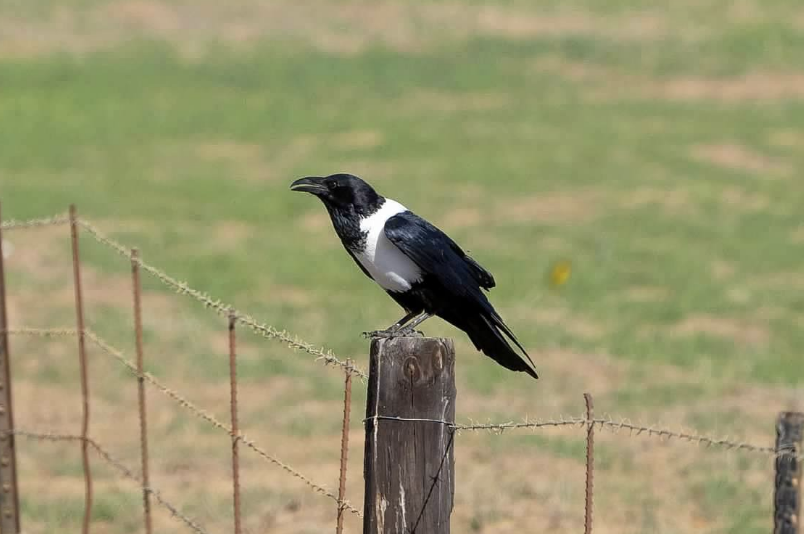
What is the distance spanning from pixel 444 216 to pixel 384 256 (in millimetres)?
12656

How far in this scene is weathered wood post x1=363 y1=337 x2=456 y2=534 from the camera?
141 inches

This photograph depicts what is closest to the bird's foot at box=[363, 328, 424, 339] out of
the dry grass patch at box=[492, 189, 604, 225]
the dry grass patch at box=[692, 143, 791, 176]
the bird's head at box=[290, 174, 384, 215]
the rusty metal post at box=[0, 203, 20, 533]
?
the bird's head at box=[290, 174, 384, 215]

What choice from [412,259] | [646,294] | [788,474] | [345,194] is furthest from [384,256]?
[646,294]

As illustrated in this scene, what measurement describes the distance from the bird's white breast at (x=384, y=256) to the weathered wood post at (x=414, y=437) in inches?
43.2

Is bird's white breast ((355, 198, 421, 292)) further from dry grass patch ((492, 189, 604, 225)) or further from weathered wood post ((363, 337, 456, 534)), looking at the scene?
dry grass patch ((492, 189, 604, 225))

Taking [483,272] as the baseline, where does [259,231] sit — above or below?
above

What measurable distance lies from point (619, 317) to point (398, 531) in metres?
8.89

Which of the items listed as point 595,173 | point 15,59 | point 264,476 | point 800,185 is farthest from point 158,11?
point 264,476

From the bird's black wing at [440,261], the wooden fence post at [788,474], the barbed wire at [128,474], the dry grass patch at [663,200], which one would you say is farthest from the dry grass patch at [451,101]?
the wooden fence post at [788,474]

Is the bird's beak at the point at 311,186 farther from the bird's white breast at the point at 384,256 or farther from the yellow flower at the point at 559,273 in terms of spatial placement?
the yellow flower at the point at 559,273

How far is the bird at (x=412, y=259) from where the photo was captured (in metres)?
4.58

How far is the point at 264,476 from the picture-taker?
8070 millimetres

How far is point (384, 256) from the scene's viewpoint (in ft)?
15.4

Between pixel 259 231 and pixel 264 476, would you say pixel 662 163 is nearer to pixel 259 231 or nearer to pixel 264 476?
pixel 259 231
